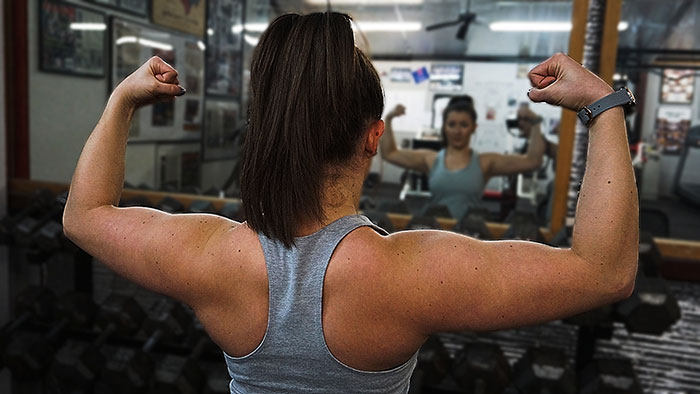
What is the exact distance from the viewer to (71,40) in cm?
242

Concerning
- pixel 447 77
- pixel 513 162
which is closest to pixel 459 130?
pixel 513 162

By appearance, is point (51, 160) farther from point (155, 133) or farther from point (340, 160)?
point (340, 160)

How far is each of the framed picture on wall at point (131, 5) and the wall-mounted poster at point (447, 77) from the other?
207cm

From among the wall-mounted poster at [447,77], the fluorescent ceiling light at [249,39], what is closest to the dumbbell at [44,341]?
the fluorescent ceiling light at [249,39]

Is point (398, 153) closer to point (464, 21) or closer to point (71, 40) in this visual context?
point (71, 40)

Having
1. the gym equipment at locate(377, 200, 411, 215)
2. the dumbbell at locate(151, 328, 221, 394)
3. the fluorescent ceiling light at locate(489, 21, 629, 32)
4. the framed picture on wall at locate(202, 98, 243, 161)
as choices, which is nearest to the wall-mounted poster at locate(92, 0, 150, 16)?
the framed picture on wall at locate(202, 98, 243, 161)

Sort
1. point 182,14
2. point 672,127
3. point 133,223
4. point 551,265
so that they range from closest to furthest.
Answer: point 551,265 < point 133,223 < point 182,14 < point 672,127

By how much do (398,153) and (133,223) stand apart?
6.30 ft

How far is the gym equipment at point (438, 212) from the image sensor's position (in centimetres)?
203

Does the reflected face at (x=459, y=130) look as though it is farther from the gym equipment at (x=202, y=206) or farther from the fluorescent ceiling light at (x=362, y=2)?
the fluorescent ceiling light at (x=362, y=2)

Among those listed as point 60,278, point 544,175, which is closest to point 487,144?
point 544,175

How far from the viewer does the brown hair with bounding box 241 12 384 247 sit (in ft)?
1.88

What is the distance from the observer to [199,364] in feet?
6.03

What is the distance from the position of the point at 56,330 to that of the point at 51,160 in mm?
793
